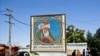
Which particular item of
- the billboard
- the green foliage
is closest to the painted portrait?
the billboard

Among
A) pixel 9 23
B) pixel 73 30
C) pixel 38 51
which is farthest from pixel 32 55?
pixel 73 30

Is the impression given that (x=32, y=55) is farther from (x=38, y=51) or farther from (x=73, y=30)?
(x=73, y=30)

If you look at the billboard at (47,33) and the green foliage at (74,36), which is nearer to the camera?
the billboard at (47,33)

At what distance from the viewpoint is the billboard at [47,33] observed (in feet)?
108

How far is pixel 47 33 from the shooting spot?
33750 millimetres

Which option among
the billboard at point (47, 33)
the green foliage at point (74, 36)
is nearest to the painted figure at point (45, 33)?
the billboard at point (47, 33)

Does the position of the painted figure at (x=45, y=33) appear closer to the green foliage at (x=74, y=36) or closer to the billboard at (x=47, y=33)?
the billboard at (x=47, y=33)

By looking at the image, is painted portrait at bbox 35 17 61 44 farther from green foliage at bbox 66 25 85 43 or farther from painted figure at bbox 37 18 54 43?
green foliage at bbox 66 25 85 43

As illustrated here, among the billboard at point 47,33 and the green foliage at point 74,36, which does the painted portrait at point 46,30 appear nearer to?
the billboard at point 47,33

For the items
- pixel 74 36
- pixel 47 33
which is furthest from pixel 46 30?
pixel 74 36

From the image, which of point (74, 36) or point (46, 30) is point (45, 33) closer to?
point (46, 30)

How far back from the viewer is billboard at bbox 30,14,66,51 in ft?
108

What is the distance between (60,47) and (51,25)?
2.70m

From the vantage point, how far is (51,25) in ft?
110
